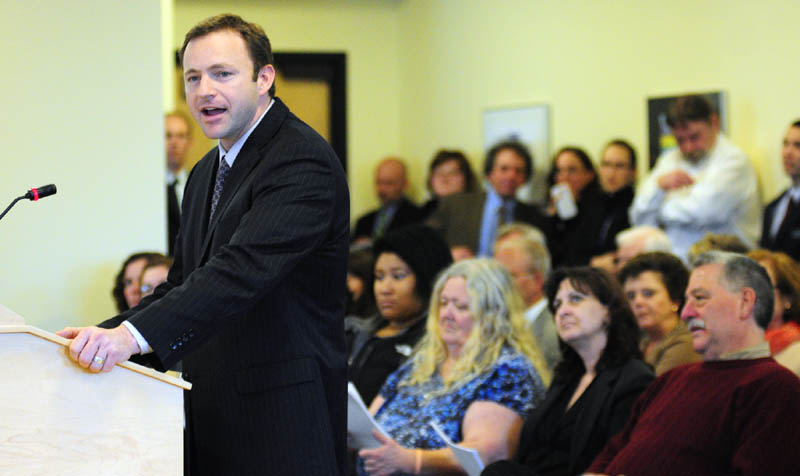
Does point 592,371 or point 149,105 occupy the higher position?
point 149,105

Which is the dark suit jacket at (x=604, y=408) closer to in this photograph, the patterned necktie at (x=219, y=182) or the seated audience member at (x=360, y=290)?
the patterned necktie at (x=219, y=182)

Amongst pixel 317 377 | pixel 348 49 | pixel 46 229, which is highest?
pixel 348 49

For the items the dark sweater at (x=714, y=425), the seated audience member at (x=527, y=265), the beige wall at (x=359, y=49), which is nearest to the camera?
the dark sweater at (x=714, y=425)

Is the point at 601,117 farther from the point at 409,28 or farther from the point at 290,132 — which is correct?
the point at 290,132

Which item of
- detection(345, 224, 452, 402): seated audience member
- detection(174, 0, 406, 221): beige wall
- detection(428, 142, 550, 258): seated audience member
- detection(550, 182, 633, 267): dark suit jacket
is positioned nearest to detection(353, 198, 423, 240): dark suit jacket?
detection(174, 0, 406, 221): beige wall

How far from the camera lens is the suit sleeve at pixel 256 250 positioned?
6.35 feet

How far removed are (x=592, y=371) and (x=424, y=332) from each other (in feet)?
2.69

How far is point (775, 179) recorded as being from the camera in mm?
5453

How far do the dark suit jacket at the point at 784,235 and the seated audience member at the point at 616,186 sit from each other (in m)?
0.97

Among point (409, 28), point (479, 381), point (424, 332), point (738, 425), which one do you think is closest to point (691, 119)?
point (424, 332)

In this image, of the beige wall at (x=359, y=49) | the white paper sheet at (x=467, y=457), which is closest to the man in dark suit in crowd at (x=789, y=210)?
the white paper sheet at (x=467, y=457)

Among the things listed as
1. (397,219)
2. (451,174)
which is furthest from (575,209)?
(397,219)

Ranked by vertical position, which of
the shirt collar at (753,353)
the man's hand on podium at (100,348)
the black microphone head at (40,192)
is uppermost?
the black microphone head at (40,192)

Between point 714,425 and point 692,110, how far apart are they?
116 inches
